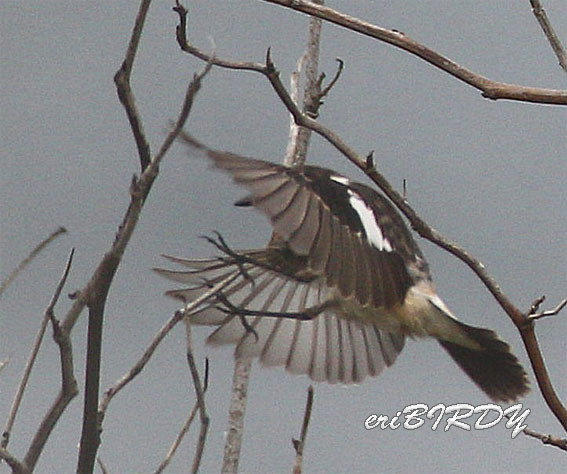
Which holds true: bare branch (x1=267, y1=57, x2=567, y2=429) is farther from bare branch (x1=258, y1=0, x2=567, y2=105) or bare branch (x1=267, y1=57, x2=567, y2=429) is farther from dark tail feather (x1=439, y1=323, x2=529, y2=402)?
dark tail feather (x1=439, y1=323, x2=529, y2=402)

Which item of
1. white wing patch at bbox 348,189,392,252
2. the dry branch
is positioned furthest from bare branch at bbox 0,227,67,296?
white wing patch at bbox 348,189,392,252

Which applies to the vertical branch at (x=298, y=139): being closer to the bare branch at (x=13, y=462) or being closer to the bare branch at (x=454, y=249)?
the bare branch at (x=454, y=249)

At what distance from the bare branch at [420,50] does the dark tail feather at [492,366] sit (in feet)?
4.29

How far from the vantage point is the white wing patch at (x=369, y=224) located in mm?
2279

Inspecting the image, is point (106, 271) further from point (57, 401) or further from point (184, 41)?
point (184, 41)

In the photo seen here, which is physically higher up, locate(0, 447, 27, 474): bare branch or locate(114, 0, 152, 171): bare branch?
locate(114, 0, 152, 171): bare branch

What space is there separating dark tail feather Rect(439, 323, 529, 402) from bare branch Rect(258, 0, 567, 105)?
131 cm

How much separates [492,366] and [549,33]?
4.44 feet

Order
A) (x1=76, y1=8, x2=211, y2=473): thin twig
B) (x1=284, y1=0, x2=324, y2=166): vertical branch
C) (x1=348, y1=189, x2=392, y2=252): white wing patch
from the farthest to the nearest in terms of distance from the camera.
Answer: (x1=348, y1=189, x2=392, y2=252): white wing patch
(x1=284, y1=0, x2=324, y2=166): vertical branch
(x1=76, y1=8, x2=211, y2=473): thin twig

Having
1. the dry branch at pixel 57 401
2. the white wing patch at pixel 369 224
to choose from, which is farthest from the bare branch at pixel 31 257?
the white wing patch at pixel 369 224

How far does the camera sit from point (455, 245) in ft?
3.89

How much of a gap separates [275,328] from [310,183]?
0.70 meters

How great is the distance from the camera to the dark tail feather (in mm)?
2371

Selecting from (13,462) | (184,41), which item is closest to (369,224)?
(184,41)
